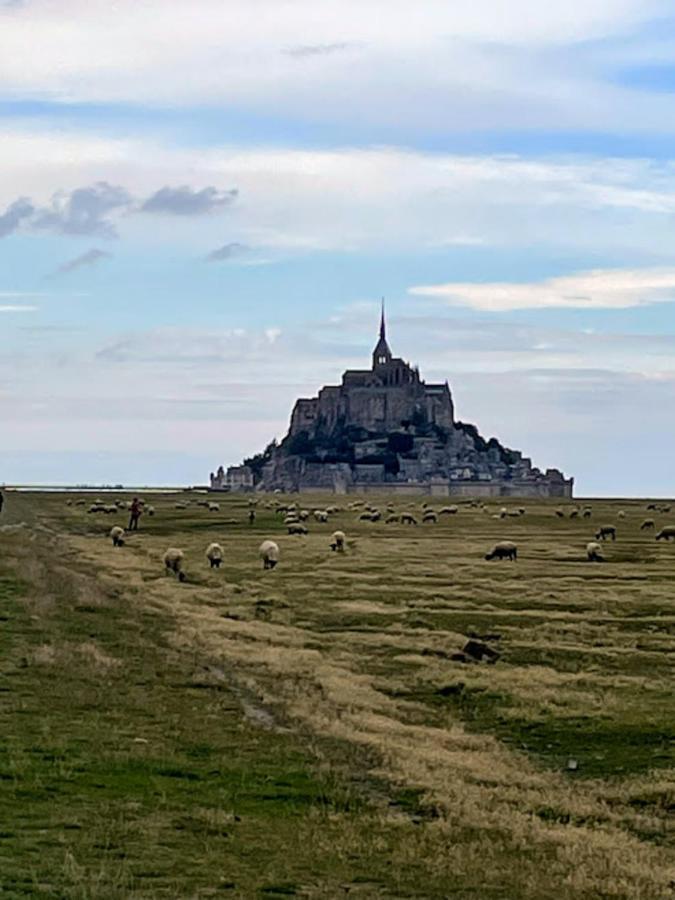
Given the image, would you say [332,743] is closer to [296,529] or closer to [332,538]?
[332,538]

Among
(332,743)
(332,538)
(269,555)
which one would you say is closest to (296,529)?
(332,538)

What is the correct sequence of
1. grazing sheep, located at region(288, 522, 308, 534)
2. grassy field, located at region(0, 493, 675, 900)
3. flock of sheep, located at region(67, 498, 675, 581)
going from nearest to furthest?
grassy field, located at region(0, 493, 675, 900), flock of sheep, located at region(67, 498, 675, 581), grazing sheep, located at region(288, 522, 308, 534)

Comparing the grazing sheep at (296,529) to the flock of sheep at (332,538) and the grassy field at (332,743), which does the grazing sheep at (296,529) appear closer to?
the flock of sheep at (332,538)

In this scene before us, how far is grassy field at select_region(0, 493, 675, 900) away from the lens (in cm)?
1220

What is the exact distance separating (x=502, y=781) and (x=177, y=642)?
42.7 ft

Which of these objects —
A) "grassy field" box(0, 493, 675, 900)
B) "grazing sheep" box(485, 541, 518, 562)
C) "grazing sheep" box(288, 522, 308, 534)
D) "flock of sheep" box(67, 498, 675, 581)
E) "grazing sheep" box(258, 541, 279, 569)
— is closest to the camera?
"grassy field" box(0, 493, 675, 900)

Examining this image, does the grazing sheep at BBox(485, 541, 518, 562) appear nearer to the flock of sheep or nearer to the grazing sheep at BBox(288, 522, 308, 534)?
the flock of sheep

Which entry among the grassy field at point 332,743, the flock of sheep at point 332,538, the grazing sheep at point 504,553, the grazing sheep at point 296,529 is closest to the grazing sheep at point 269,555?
the flock of sheep at point 332,538

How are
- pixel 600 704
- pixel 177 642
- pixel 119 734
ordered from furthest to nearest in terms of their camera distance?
pixel 177 642
pixel 600 704
pixel 119 734

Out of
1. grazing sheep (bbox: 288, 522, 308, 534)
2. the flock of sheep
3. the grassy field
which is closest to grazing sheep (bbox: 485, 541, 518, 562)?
the flock of sheep

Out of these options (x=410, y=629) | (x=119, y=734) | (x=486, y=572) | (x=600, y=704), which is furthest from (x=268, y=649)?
(x=486, y=572)

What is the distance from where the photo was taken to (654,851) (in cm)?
1388

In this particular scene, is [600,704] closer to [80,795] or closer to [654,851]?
[654,851]

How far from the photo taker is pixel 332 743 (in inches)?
722
